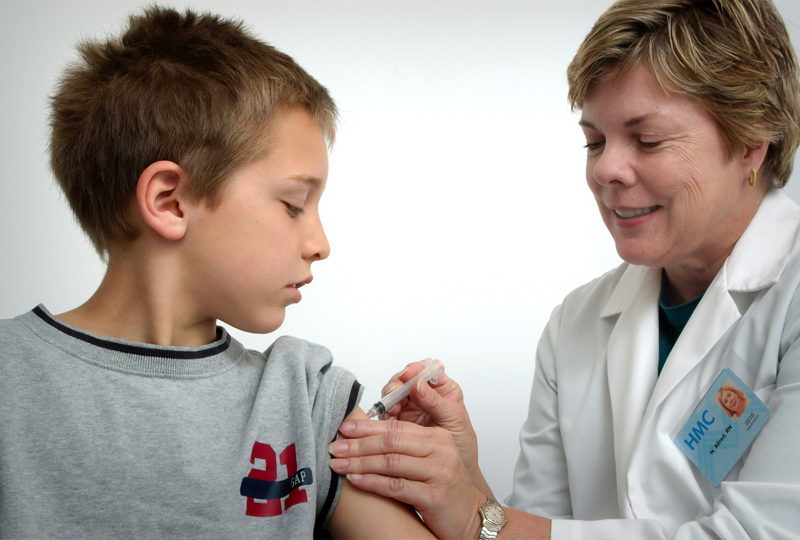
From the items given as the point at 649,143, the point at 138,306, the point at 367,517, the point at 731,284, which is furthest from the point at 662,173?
the point at 138,306

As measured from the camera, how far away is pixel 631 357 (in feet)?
4.94

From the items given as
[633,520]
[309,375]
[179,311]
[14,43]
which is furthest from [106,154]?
[14,43]

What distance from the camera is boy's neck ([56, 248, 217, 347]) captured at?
3.69ft

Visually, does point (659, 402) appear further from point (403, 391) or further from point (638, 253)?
point (403, 391)

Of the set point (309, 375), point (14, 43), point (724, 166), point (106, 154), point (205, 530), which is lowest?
point (205, 530)

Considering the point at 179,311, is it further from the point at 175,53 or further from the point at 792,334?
the point at 792,334

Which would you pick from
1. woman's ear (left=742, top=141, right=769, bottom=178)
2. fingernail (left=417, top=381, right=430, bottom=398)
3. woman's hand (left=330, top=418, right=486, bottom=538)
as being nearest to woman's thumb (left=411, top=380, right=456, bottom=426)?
fingernail (left=417, top=381, right=430, bottom=398)

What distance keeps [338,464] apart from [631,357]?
30.0 inches

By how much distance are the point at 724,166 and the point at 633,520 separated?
29.6 inches

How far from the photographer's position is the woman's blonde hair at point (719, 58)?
1.30 m

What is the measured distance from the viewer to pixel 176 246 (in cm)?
114

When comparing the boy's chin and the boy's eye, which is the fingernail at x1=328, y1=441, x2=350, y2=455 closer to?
the boy's chin

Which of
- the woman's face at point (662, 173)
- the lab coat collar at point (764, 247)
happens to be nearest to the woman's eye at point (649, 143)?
the woman's face at point (662, 173)

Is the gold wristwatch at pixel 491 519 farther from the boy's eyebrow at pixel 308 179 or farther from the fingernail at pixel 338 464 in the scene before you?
the boy's eyebrow at pixel 308 179
